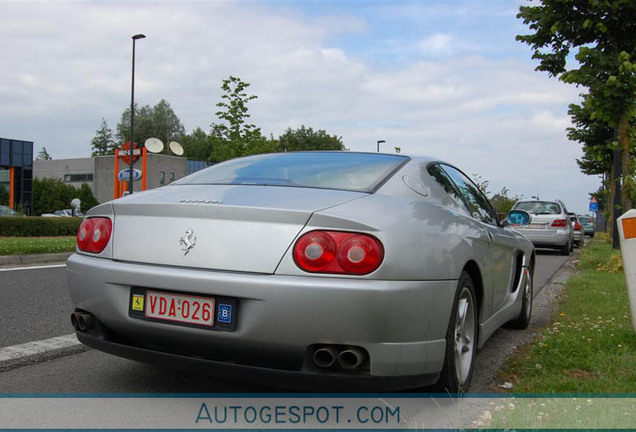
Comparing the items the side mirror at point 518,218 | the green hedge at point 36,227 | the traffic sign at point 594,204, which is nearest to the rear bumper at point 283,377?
the side mirror at point 518,218

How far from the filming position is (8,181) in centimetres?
4253

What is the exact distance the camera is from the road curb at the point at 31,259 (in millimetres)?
11054

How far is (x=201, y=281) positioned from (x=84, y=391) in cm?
115

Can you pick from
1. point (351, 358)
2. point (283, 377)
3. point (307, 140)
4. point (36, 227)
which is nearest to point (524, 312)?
point (351, 358)

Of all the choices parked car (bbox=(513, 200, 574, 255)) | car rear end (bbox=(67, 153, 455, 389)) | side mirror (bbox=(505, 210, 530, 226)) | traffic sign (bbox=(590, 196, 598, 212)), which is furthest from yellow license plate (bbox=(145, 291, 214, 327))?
traffic sign (bbox=(590, 196, 598, 212))

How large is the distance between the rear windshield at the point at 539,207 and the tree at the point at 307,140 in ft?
166

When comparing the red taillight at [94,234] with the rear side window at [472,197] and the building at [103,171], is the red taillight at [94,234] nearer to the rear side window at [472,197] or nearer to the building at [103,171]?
the rear side window at [472,197]

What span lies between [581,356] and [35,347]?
364cm

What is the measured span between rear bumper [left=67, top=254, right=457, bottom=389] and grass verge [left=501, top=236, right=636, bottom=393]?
846 millimetres

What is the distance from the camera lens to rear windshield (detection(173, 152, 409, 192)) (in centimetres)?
345

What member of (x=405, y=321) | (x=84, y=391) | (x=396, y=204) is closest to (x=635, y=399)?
(x=405, y=321)

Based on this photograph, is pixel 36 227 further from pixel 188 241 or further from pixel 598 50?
pixel 188 241

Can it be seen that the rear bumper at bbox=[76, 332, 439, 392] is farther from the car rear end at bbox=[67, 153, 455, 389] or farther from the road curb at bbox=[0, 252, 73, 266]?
the road curb at bbox=[0, 252, 73, 266]

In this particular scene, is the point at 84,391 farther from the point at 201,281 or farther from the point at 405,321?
the point at 405,321
